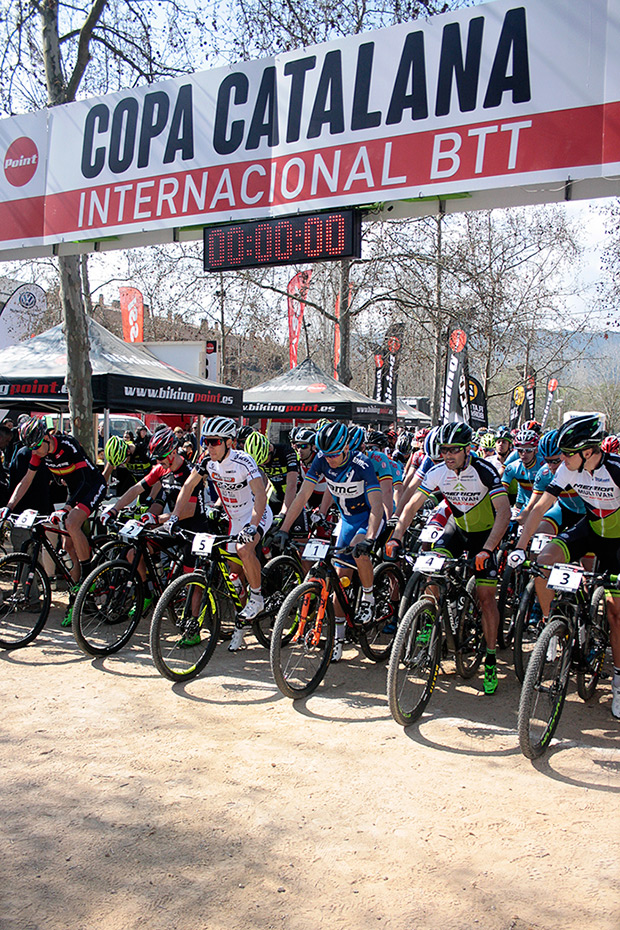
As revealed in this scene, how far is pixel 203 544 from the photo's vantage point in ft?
19.9

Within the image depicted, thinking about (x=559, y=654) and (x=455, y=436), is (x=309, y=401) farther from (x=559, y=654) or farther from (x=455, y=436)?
(x=559, y=654)

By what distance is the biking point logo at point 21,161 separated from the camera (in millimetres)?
9680

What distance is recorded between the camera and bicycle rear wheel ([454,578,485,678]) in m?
5.71

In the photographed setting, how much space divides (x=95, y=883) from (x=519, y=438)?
6.74 m

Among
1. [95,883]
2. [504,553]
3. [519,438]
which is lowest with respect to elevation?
[95,883]

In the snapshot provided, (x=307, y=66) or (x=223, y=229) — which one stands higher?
(x=307, y=66)

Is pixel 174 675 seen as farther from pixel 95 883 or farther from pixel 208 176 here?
pixel 208 176

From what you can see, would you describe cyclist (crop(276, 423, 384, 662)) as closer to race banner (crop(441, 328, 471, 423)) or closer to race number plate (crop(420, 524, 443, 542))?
race number plate (crop(420, 524, 443, 542))

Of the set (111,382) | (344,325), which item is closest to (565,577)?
(111,382)

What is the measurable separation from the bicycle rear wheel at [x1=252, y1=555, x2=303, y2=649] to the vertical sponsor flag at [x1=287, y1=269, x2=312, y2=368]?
16955mm

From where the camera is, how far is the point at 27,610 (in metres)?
6.97

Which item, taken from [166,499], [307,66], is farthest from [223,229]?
[166,499]

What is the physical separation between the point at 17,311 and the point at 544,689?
20.1 m

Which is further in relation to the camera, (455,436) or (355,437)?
(355,437)
